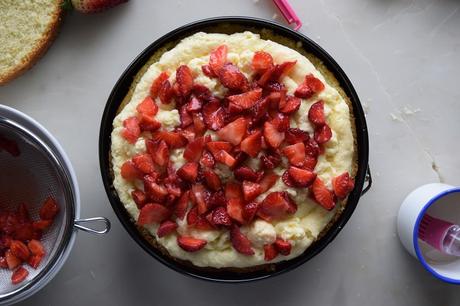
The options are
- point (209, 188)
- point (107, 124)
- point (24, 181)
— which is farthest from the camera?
point (24, 181)

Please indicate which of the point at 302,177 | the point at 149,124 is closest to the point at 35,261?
the point at 149,124

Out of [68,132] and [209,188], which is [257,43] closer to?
[209,188]

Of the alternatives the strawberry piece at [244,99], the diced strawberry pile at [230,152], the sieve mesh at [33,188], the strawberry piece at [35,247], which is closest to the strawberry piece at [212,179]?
the diced strawberry pile at [230,152]

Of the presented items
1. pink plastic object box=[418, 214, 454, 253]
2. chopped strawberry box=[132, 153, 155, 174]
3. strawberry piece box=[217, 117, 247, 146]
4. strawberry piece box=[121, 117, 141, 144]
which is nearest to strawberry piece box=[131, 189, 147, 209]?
chopped strawberry box=[132, 153, 155, 174]

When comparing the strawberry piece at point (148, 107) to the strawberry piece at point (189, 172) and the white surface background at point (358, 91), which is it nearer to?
the strawberry piece at point (189, 172)

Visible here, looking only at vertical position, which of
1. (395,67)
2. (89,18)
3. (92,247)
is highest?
(89,18)

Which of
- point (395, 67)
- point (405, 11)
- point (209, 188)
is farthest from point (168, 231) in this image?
point (405, 11)

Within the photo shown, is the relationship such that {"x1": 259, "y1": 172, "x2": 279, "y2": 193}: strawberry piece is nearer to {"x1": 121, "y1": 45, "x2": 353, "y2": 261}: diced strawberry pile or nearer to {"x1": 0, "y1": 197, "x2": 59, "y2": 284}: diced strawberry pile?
{"x1": 121, "y1": 45, "x2": 353, "y2": 261}: diced strawberry pile

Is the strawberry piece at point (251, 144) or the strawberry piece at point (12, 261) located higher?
the strawberry piece at point (251, 144)
